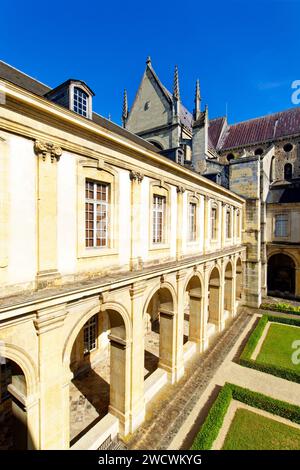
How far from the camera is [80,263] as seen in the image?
6.74 meters

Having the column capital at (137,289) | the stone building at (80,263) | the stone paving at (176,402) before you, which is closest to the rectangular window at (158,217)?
the stone building at (80,263)

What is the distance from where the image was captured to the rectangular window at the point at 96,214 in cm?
720

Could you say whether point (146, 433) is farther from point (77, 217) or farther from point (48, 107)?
point (48, 107)

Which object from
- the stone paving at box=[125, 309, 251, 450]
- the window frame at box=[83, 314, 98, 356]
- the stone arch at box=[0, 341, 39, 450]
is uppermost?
the stone arch at box=[0, 341, 39, 450]

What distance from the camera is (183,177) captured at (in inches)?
449

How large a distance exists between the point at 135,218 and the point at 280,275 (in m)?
24.2

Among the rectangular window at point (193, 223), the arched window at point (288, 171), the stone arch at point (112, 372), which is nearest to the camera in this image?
the stone arch at point (112, 372)

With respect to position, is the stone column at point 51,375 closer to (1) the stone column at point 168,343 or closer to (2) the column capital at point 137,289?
(2) the column capital at point 137,289

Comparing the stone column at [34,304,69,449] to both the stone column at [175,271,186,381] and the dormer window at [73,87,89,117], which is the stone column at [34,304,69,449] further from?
the stone column at [175,271,186,381]

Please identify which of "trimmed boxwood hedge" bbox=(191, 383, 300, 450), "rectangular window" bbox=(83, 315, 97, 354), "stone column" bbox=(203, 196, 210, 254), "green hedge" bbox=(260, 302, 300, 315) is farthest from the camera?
"green hedge" bbox=(260, 302, 300, 315)

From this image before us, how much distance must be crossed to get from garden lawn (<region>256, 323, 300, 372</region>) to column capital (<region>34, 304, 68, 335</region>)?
11495 millimetres

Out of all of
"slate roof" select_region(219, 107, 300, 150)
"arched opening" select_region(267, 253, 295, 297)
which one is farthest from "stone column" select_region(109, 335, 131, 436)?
"slate roof" select_region(219, 107, 300, 150)

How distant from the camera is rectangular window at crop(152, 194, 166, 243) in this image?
33.0ft

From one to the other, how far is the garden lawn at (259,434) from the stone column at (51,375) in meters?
5.52
